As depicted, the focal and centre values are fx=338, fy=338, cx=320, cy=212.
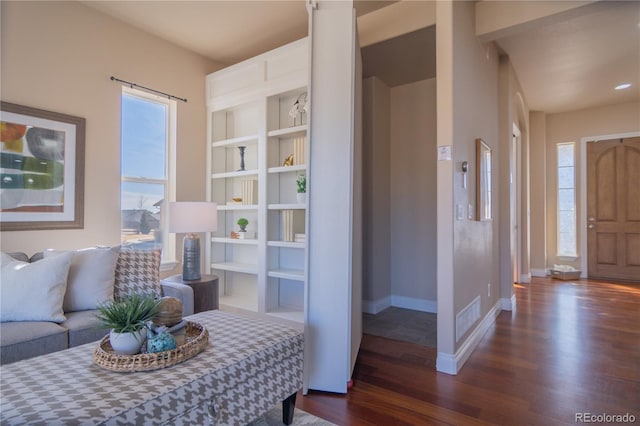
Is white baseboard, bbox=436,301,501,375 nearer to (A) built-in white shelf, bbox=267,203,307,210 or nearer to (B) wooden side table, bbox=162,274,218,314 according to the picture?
(A) built-in white shelf, bbox=267,203,307,210

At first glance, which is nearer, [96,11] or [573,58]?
[96,11]

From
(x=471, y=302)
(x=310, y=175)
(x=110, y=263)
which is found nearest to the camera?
(x=310, y=175)

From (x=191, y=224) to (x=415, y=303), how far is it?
8.93 ft

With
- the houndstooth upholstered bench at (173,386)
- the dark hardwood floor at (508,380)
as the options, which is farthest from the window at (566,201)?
the houndstooth upholstered bench at (173,386)

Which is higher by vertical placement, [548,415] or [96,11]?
[96,11]

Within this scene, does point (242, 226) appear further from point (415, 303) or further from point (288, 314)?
point (415, 303)

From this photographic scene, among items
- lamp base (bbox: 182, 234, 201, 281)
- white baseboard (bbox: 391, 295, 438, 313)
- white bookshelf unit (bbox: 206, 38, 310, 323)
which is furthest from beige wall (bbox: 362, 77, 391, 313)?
lamp base (bbox: 182, 234, 201, 281)

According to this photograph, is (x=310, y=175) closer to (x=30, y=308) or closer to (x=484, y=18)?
(x=30, y=308)

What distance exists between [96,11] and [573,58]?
5.14 metres

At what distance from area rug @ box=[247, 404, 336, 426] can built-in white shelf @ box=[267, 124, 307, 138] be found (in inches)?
89.9

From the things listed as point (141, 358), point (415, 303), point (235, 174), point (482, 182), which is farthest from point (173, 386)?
point (415, 303)

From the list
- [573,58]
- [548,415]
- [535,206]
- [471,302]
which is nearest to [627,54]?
[573,58]

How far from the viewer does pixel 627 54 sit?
3973 mm

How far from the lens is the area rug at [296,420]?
179cm
